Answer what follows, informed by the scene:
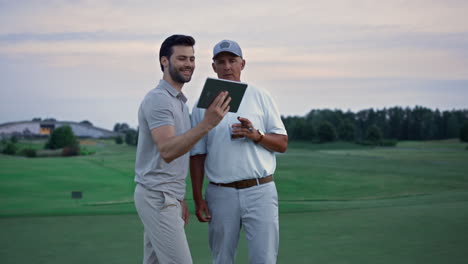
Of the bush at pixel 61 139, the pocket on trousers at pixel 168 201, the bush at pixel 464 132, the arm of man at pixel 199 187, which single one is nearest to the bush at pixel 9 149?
the bush at pixel 61 139

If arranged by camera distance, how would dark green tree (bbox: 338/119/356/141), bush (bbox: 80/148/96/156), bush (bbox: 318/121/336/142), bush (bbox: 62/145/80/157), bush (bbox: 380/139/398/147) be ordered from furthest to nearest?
bush (bbox: 318/121/336/142) < dark green tree (bbox: 338/119/356/141) < bush (bbox: 380/139/398/147) < bush (bbox: 80/148/96/156) < bush (bbox: 62/145/80/157)

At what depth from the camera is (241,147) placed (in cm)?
396

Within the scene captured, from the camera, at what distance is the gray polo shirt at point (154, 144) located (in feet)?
10.4

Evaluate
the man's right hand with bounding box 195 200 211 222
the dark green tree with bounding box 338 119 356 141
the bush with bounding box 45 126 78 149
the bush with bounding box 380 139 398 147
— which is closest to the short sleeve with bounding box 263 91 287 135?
the man's right hand with bounding box 195 200 211 222

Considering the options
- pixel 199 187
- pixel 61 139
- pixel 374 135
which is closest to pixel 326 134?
pixel 374 135

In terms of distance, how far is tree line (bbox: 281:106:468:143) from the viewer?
50.4 m

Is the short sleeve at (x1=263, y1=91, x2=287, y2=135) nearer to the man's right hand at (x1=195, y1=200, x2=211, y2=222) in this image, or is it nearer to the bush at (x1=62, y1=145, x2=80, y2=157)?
the man's right hand at (x1=195, y1=200, x2=211, y2=222)

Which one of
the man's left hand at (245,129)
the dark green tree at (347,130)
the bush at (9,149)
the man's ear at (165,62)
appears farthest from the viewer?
the dark green tree at (347,130)

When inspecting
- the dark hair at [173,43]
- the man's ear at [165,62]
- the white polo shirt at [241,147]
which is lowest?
the white polo shirt at [241,147]

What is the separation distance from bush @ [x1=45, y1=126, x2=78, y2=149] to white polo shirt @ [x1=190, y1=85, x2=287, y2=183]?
32002 millimetres

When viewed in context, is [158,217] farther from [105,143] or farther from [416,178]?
[105,143]

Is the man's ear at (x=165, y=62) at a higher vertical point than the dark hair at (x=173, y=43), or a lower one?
lower

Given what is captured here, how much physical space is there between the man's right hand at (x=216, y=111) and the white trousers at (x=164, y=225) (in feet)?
1.85

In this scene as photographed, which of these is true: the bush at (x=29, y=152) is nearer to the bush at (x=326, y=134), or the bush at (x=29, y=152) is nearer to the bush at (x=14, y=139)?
the bush at (x=14, y=139)
